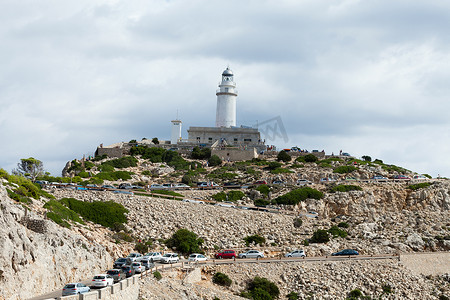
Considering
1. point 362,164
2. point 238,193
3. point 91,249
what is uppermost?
point 362,164

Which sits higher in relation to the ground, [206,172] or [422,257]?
[206,172]

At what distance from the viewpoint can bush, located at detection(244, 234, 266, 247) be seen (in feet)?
152

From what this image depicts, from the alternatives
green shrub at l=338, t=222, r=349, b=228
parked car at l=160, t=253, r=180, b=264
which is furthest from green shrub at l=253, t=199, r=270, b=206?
parked car at l=160, t=253, r=180, b=264

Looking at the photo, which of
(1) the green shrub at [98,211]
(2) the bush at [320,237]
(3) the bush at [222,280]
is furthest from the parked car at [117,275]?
(2) the bush at [320,237]

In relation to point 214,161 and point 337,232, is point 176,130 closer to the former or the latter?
point 214,161

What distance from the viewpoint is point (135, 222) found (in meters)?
45.3

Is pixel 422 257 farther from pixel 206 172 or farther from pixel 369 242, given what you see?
pixel 206 172

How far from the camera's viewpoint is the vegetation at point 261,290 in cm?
3638

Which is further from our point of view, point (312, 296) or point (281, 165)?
point (281, 165)

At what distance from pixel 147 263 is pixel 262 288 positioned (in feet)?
26.3

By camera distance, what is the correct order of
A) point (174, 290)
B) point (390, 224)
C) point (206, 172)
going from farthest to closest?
1. point (206, 172)
2. point (390, 224)
3. point (174, 290)

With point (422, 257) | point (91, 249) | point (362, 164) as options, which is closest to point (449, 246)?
point (422, 257)

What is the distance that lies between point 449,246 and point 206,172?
31.1 meters

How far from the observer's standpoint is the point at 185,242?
1668 inches
